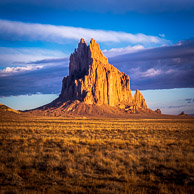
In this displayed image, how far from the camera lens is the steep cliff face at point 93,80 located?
158750mm

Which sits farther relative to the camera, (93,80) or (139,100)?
(139,100)

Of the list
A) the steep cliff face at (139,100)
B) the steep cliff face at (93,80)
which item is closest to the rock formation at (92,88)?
the steep cliff face at (93,80)

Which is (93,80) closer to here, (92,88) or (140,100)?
(92,88)

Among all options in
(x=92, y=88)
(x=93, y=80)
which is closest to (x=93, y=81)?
(x=93, y=80)

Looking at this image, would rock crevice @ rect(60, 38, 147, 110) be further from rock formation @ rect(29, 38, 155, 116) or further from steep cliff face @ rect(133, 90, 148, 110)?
steep cliff face @ rect(133, 90, 148, 110)

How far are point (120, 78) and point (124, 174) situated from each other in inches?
7204

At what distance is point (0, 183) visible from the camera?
7.80 meters

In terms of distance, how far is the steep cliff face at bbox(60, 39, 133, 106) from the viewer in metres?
159

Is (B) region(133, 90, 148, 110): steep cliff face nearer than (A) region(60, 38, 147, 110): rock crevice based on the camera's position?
No

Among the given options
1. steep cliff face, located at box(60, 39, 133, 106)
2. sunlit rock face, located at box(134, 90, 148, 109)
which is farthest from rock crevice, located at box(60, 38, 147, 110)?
sunlit rock face, located at box(134, 90, 148, 109)

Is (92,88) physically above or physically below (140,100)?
above

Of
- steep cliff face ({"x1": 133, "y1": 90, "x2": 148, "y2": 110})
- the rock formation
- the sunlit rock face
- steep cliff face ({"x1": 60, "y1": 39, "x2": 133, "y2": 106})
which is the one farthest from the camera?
the sunlit rock face

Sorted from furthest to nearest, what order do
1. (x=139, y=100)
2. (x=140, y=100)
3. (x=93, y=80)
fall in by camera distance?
(x=140, y=100) < (x=139, y=100) < (x=93, y=80)

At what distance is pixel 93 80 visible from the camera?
163375mm
